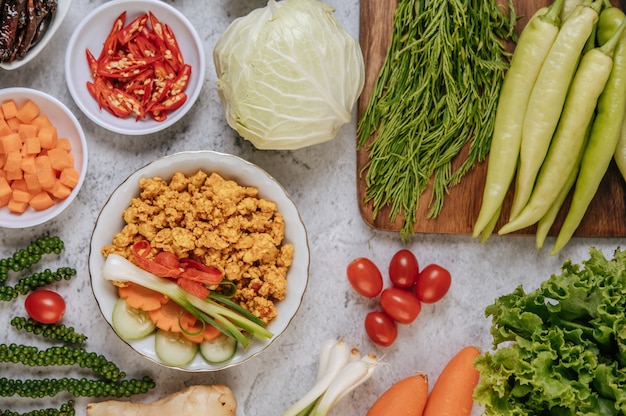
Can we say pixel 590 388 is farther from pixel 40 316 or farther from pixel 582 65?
pixel 40 316

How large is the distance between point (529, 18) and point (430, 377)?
1.13m

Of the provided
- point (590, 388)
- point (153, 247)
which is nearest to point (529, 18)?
point (590, 388)

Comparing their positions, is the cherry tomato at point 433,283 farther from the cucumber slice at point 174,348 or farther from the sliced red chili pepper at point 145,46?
the sliced red chili pepper at point 145,46

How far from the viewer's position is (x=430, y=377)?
7.80 feet

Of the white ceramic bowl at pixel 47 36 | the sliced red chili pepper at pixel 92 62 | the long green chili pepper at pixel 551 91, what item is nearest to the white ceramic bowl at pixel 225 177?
the sliced red chili pepper at pixel 92 62

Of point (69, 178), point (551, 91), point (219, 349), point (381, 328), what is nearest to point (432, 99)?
point (551, 91)

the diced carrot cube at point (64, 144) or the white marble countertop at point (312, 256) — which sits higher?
the diced carrot cube at point (64, 144)

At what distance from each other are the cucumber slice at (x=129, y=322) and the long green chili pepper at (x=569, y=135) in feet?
3.50

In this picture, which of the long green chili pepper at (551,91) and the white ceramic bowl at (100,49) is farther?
the white ceramic bowl at (100,49)

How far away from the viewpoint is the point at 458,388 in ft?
7.34

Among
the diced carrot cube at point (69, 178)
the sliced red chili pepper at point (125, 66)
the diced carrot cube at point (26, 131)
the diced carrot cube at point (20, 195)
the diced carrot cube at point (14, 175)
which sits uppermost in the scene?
the sliced red chili pepper at point (125, 66)

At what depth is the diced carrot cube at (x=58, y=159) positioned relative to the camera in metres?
2.19

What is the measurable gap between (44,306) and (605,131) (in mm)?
1694

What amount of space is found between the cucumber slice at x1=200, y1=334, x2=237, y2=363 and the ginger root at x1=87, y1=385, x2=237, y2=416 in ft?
0.42
